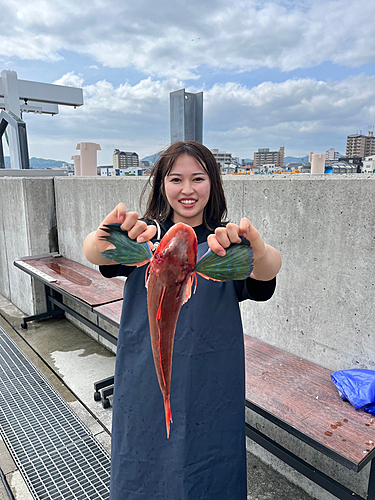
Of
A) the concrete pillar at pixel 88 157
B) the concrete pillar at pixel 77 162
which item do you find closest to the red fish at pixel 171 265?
the concrete pillar at pixel 88 157

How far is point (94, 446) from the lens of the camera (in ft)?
10.6

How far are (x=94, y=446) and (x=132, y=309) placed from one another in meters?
2.27

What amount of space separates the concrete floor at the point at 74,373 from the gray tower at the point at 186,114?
279 cm

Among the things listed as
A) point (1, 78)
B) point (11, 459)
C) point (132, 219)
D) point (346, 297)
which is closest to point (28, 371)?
point (11, 459)

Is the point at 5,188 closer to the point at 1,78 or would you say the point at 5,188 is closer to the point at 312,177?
the point at 312,177

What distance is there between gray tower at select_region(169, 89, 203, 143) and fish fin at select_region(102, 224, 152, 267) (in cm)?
236

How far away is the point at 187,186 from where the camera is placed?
148cm

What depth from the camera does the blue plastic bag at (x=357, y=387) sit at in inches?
84.2

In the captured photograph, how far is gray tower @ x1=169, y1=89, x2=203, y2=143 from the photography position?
337 centimetres

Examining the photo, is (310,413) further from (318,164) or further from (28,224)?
(28,224)

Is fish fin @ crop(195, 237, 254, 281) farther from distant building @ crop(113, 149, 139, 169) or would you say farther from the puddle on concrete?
distant building @ crop(113, 149, 139, 169)

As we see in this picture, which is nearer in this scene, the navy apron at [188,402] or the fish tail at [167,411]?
the fish tail at [167,411]

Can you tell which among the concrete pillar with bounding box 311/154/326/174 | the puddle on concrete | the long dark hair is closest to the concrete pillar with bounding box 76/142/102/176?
the puddle on concrete

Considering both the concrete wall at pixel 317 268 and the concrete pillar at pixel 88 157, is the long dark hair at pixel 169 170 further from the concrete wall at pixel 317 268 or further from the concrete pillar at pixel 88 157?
the concrete pillar at pixel 88 157
